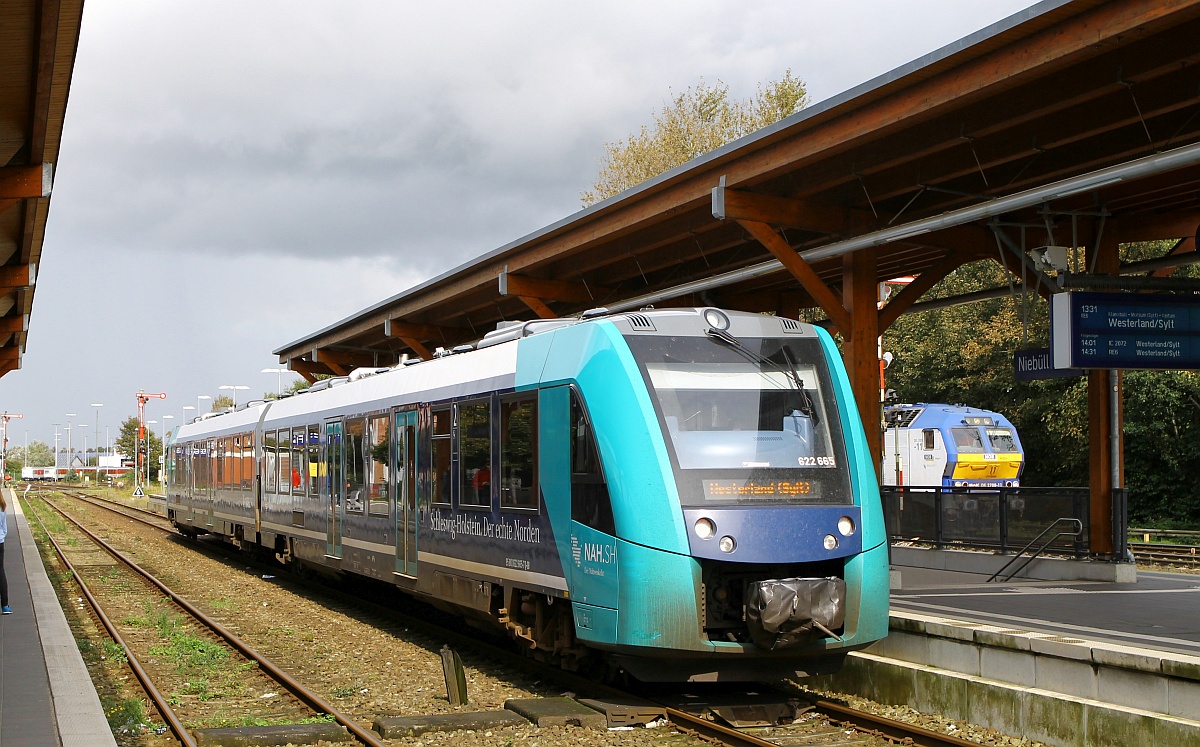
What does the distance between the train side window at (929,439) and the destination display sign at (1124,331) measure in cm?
1900

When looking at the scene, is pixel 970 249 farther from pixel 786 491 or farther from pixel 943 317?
pixel 943 317

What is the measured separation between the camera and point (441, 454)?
1264 cm

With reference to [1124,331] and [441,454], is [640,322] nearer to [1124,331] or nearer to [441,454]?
[441,454]

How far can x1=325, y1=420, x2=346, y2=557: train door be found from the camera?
16266 millimetres

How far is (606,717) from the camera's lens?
893cm

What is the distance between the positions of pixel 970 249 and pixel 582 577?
8434mm

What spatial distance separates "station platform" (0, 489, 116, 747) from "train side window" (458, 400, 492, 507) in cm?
361

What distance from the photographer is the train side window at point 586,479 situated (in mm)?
9148

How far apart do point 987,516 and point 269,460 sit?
11550 mm

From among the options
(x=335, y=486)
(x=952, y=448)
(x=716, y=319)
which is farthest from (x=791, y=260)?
(x=952, y=448)

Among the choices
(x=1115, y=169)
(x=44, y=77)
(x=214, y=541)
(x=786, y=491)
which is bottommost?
(x=214, y=541)

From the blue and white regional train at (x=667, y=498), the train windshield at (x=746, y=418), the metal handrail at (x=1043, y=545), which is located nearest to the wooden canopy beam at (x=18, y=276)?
the blue and white regional train at (x=667, y=498)


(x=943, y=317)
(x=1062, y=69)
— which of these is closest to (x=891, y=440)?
(x=943, y=317)

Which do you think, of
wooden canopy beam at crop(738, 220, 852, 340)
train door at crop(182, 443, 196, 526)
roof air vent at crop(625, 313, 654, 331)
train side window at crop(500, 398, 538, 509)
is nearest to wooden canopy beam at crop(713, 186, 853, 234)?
wooden canopy beam at crop(738, 220, 852, 340)
